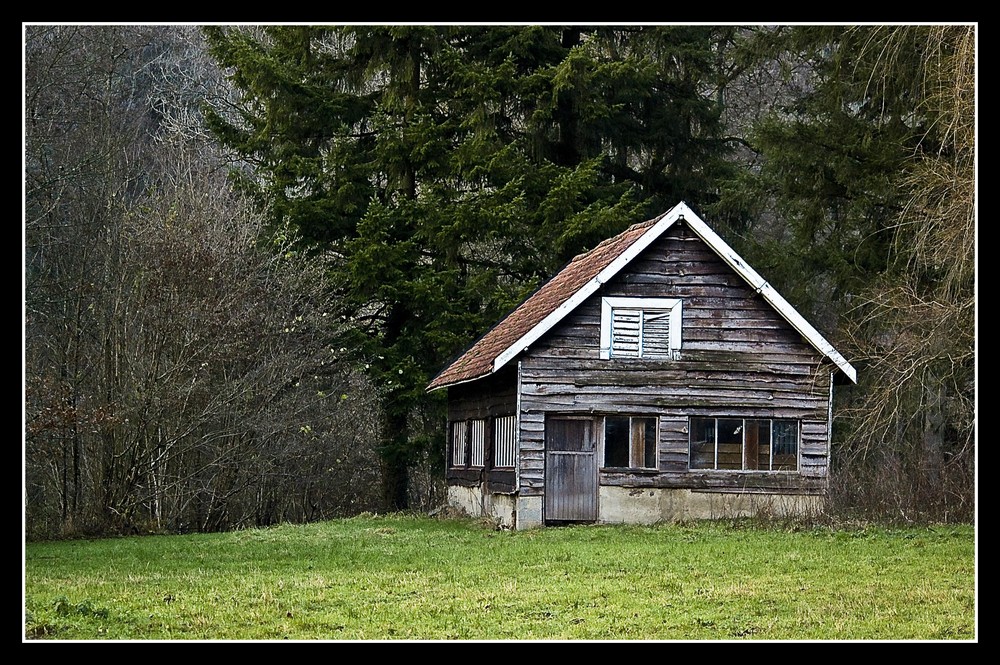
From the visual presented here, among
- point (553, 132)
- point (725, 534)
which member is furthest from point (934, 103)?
point (553, 132)

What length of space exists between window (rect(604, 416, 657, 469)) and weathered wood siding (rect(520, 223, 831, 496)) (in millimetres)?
295

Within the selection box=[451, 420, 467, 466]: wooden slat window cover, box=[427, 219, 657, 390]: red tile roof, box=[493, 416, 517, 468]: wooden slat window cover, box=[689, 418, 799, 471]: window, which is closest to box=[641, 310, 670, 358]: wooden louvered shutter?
box=[427, 219, 657, 390]: red tile roof

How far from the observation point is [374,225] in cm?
3528

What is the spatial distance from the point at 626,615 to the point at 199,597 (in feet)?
17.6

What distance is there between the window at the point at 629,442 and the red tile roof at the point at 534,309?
264cm

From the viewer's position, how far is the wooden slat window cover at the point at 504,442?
27.3 metres

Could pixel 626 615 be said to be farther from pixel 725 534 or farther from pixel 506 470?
pixel 506 470

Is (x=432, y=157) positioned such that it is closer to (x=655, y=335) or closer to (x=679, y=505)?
(x=655, y=335)

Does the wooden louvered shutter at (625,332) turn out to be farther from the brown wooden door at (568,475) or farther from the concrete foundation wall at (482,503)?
the concrete foundation wall at (482,503)

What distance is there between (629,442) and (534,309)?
403 cm

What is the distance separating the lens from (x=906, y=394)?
85.0 ft

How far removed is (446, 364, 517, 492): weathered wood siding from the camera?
90.4ft

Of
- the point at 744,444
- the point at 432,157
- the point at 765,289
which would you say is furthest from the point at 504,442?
the point at 432,157

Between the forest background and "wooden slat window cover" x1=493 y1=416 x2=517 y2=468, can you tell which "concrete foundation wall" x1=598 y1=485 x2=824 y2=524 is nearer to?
the forest background
